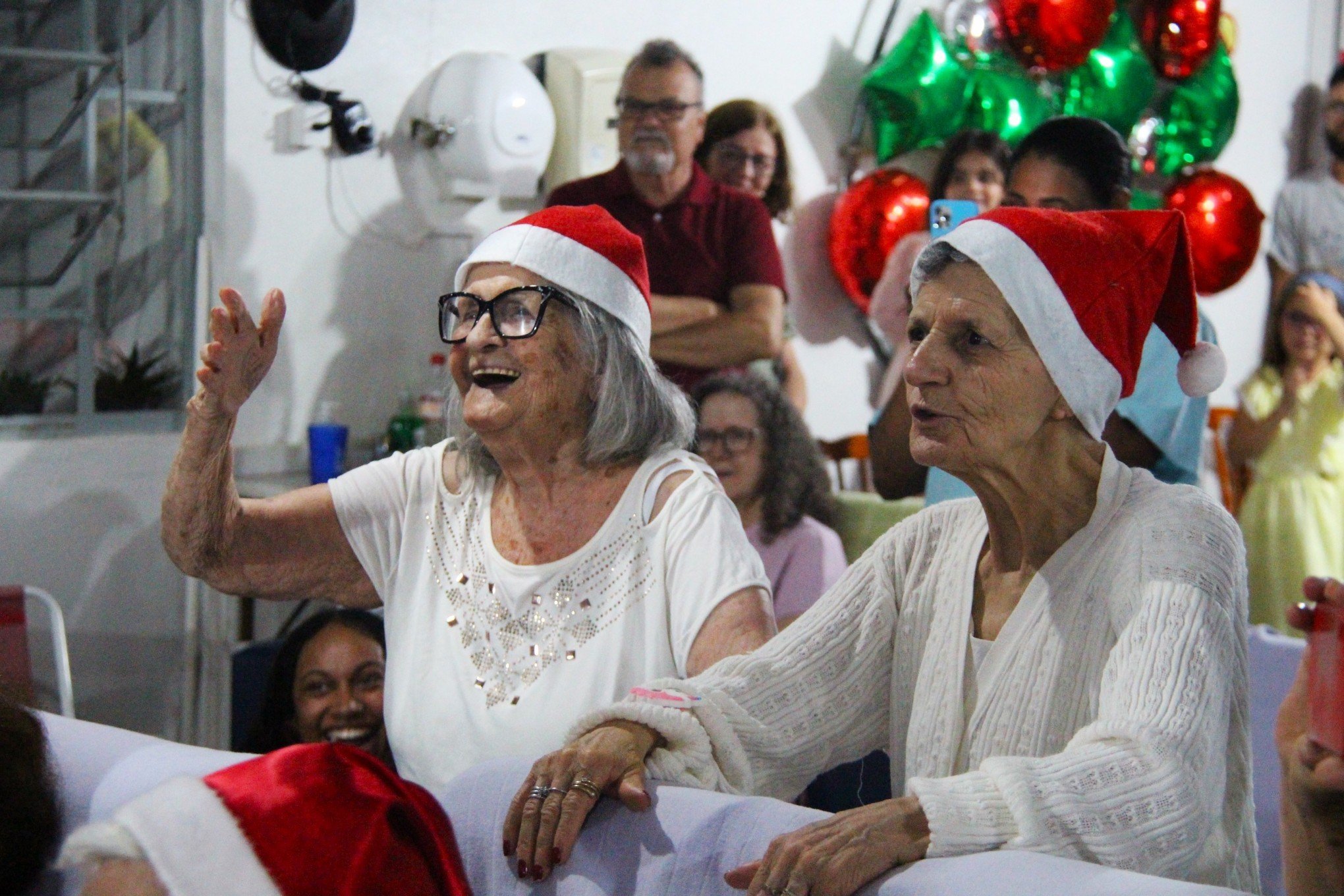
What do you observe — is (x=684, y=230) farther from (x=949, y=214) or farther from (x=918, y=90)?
(x=918, y=90)

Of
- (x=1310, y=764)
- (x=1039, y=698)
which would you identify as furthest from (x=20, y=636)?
(x=1310, y=764)

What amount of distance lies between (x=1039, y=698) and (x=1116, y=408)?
846mm

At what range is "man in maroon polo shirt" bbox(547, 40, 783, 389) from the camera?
3.48 metres

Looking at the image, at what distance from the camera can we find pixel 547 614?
5.79ft

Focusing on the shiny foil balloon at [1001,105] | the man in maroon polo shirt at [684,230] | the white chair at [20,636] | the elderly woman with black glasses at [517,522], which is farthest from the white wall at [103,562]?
the shiny foil balloon at [1001,105]

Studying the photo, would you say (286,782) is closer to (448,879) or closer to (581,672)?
(448,879)

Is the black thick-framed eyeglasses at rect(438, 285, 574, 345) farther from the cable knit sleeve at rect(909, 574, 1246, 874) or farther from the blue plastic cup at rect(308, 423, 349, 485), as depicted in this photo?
the blue plastic cup at rect(308, 423, 349, 485)

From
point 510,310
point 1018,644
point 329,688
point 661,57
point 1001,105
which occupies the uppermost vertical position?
point 1001,105

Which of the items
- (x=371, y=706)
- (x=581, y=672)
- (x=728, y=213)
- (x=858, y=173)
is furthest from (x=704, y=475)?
(x=858, y=173)

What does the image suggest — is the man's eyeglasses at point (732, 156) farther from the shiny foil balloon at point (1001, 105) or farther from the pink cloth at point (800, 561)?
the pink cloth at point (800, 561)

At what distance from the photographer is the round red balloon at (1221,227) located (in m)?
5.34

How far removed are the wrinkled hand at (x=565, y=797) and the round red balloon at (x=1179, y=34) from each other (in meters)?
5.00

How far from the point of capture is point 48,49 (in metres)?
3.70

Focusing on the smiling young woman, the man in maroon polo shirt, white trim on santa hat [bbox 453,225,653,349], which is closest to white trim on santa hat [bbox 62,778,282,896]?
white trim on santa hat [bbox 453,225,653,349]
